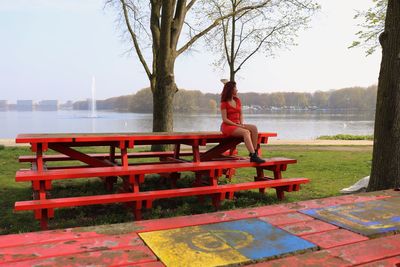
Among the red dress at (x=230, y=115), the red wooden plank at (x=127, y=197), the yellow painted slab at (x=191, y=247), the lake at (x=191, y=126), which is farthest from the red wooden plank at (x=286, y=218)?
the lake at (x=191, y=126)

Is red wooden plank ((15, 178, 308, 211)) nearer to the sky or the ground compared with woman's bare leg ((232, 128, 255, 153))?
nearer to the ground

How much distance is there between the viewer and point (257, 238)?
302cm

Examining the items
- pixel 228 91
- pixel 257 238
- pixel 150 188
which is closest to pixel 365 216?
pixel 257 238

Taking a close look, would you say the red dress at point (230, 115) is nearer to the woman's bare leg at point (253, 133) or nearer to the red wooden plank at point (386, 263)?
the woman's bare leg at point (253, 133)

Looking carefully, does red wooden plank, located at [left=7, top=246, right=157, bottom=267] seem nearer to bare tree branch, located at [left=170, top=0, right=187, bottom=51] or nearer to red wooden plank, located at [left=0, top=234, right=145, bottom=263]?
red wooden plank, located at [left=0, top=234, right=145, bottom=263]

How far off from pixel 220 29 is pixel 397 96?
16256 mm

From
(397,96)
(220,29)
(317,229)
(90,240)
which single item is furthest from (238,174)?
(220,29)

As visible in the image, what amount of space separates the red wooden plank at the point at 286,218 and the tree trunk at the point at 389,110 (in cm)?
282

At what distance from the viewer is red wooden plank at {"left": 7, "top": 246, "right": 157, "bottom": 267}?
98.0 inches

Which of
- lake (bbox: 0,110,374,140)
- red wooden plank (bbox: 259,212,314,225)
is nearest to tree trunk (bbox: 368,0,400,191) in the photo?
red wooden plank (bbox: 259,212,314,225)

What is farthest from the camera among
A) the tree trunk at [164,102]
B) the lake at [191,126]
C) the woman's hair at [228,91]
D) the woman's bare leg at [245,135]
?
the lake at [191,126]

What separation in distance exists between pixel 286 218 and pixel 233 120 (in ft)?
9.40

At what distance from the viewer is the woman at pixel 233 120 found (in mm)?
6070

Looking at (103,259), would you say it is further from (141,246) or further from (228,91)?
(228,91)
